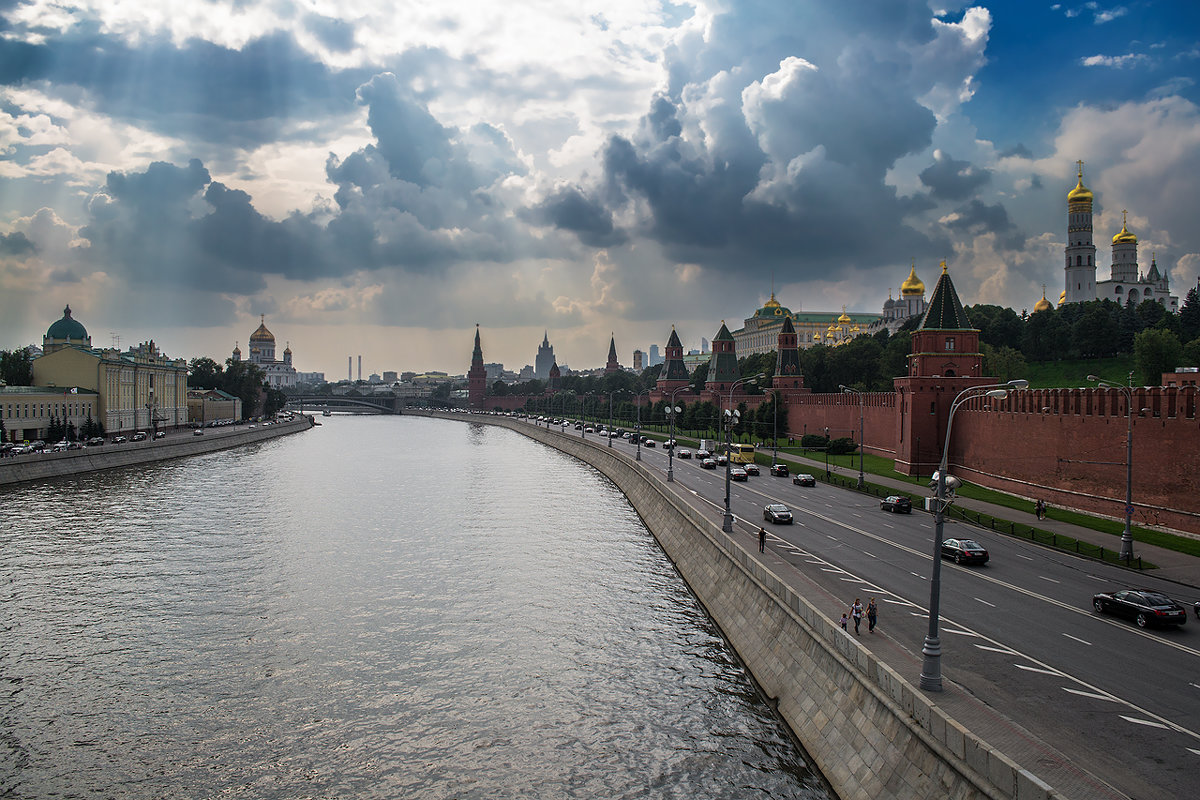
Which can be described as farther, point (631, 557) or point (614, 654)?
point (631, 557)

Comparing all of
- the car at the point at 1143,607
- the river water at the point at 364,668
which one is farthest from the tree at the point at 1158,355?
the car at the point at 1143,607

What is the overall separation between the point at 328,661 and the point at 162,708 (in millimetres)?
4097

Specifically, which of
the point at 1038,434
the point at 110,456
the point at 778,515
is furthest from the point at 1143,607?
the point at 110,456

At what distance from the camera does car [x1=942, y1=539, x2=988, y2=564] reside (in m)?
26.3

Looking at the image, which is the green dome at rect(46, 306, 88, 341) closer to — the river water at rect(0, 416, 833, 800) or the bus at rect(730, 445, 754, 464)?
the river water at rect(0, 416, 833, 800)

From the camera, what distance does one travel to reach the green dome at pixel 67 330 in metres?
87.6

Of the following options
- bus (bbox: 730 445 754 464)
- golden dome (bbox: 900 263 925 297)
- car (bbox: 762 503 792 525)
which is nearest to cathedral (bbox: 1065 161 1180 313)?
golden dome (bbox: 900 263 925 297)

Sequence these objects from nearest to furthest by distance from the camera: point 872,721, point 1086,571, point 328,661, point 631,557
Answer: point 872,721
point 328,661
point 1086,571
point 631,557

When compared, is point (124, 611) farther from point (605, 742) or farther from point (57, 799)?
point (605, 742)

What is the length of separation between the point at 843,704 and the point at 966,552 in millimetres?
13082

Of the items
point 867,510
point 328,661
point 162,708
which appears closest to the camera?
point 162,708

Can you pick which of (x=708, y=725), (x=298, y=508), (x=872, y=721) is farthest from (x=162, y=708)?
(x=298, y=508)

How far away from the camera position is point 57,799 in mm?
15281

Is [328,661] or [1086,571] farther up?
[1086,571]
